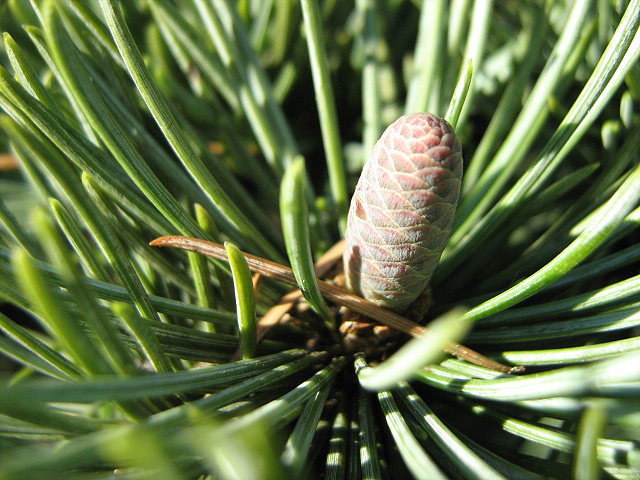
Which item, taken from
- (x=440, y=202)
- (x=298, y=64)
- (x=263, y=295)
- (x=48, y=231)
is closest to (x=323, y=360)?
(x=263, y=295)

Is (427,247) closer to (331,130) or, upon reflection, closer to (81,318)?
(331,130)

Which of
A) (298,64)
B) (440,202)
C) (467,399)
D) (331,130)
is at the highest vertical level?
(298,64)

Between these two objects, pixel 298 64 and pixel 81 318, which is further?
pixel 298 64

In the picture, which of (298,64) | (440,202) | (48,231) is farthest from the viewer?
(298,64)
